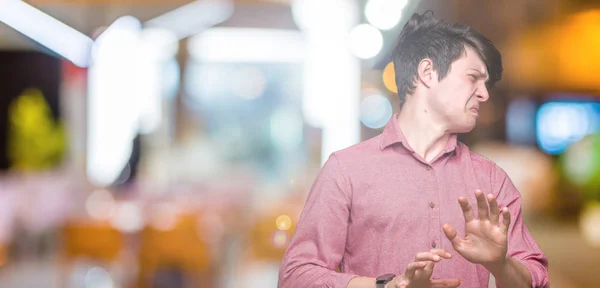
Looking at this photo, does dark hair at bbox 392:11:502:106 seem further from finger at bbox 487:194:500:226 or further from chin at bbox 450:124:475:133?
finger at bbox 487:194:500:226

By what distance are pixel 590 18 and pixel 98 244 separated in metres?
3.48

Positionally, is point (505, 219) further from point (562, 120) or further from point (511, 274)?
point (562, 120)

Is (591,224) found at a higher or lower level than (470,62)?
lower

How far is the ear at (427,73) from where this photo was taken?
1.86 metres

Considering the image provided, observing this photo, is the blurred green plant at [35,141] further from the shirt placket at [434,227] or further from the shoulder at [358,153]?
the shirt placket at [434,227]

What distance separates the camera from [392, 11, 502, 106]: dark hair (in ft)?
6.07

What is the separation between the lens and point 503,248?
5.40ft

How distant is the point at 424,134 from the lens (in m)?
1.88

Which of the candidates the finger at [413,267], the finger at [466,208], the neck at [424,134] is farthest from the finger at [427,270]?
the neck at [424,134]

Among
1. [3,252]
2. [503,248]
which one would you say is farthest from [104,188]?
[503,248]

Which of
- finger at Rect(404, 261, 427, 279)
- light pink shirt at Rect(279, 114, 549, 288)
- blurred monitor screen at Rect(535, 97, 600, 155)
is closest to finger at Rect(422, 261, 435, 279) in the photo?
finger at Rect(404, 261, 427, 279)

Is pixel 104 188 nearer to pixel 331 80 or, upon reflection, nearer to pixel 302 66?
pixel 302 66

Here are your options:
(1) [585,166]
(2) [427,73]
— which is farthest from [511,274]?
(1) [585,166]

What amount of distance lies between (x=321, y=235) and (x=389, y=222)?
169 millimetres
